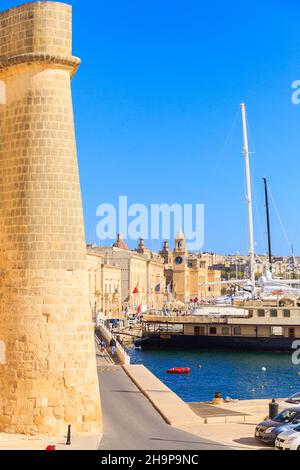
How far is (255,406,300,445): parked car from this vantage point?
17141 mm

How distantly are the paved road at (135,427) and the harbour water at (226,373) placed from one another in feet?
33.7

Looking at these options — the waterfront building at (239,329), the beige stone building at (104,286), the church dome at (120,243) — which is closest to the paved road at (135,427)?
the waterfront building at (239,329)

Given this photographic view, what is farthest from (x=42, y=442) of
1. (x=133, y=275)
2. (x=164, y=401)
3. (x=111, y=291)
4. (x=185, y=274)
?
(x=185, y=274)

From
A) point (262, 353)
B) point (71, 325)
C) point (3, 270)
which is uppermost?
point (3, 270)

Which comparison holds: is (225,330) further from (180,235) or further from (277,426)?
(180,235)

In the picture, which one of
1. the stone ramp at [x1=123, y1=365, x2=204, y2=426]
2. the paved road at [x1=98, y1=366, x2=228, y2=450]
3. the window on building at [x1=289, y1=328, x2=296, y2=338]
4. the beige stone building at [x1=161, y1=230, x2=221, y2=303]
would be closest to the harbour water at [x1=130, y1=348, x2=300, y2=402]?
the window on building at [x1=289, y1=328, x2=296, y2=338]

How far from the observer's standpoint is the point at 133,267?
117 metres

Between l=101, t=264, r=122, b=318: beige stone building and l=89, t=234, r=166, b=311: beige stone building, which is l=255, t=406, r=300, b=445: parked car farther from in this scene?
l=89, t=234, r=166, b=311: beige stone building

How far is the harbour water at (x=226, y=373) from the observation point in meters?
37.0

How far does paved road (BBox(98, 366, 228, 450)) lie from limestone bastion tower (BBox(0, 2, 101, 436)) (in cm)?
92
